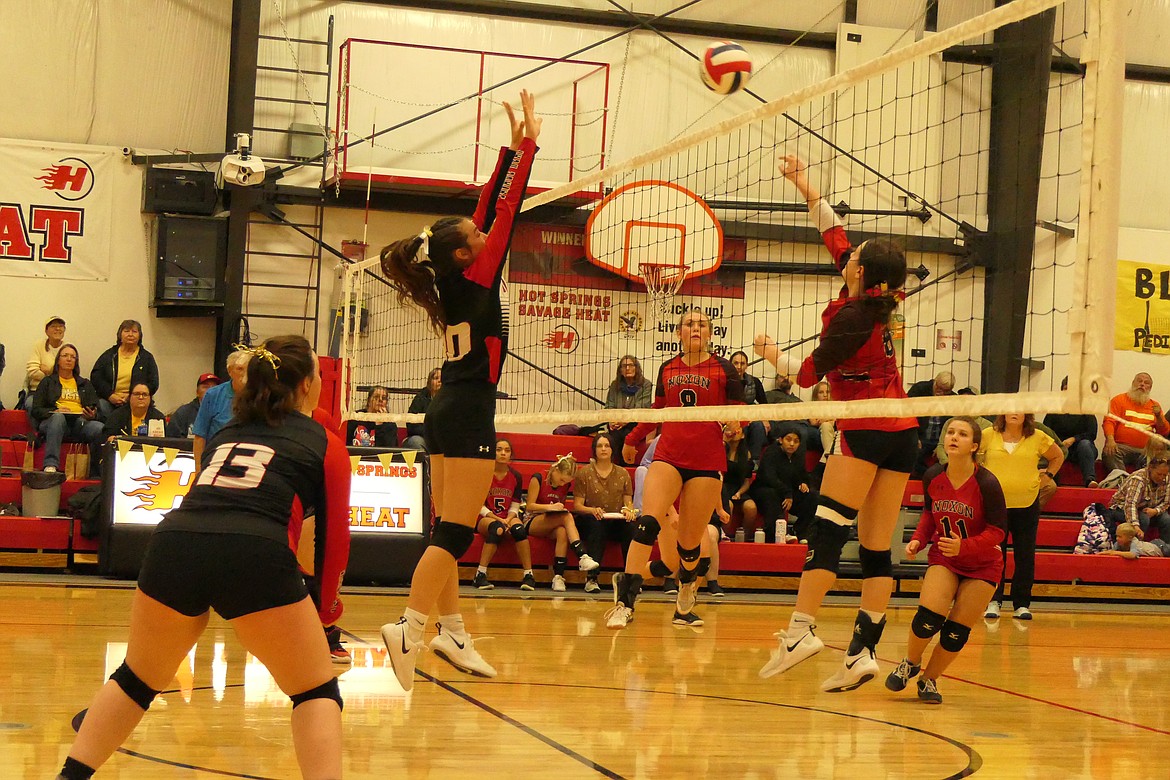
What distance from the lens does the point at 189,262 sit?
13.9m

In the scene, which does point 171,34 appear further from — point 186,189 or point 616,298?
point 616,298

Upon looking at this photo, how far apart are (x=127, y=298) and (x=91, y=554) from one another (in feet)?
16.3

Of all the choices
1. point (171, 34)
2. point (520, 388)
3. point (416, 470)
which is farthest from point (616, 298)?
point (171, 34)

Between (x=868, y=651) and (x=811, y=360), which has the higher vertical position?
(x=811, y=360)

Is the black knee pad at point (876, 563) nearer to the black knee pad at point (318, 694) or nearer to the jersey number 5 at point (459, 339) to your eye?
the jersey number 5 at point (459, 339)

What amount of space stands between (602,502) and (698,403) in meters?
3.68

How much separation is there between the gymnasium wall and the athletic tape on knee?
31.6ft

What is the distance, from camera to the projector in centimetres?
1298

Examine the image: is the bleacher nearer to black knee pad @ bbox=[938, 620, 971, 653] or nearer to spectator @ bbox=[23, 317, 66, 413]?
spectator @ bbox=[23, 317, 66, 413]

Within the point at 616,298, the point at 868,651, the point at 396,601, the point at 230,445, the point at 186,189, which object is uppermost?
the point at 186,189

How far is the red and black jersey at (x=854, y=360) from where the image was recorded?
500 cm

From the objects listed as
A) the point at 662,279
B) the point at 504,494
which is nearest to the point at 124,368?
the point at 504,494

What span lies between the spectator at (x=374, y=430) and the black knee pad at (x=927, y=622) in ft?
22.5

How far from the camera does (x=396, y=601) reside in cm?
915
